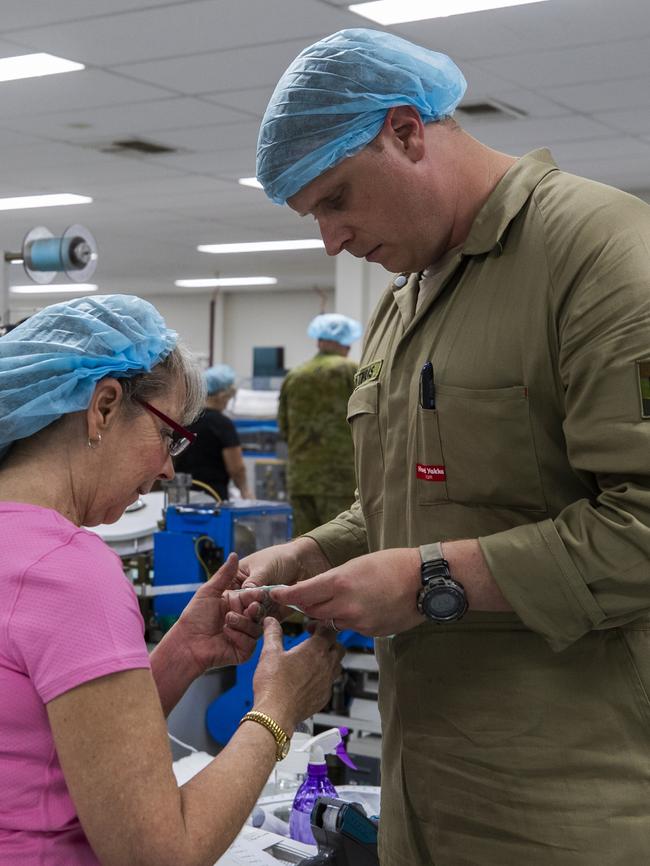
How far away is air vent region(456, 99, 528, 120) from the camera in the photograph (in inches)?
215

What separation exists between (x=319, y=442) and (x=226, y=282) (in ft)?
27.1

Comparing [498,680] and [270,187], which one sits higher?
[270,187]

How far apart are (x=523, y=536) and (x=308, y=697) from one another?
1.36ft

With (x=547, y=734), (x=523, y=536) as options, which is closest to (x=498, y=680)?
(x=547, y=734)

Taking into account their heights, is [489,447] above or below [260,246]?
below

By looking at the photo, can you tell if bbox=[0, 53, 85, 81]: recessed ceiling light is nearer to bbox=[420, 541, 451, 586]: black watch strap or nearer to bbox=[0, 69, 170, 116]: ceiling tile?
bbox=[0, 69, 170, 116]: ceiling tile

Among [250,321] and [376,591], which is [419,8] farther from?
[250,321]

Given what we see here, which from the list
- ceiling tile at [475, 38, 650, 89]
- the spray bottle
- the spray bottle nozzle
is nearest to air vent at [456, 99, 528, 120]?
ceiling tile at [475, 38, 650, 89]

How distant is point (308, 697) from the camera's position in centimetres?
148

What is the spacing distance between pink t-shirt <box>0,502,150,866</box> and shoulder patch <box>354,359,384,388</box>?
1.70 feet

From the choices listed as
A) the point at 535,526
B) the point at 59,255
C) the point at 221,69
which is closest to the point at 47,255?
the point at 59,255

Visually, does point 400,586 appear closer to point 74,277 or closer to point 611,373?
point 611,373

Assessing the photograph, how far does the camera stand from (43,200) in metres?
8.37

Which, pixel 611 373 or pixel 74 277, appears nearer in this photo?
pixel 611 373
